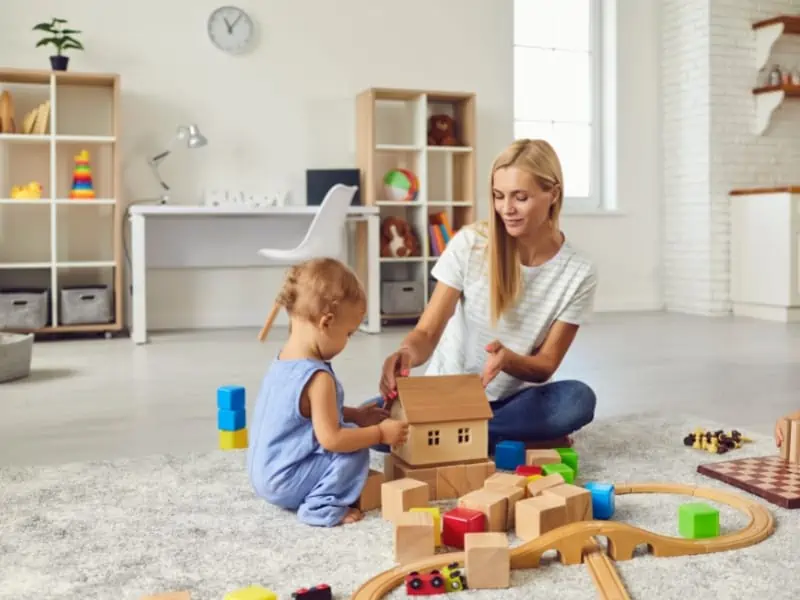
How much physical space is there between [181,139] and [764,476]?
12.9ft

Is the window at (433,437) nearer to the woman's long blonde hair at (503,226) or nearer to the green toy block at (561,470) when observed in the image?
the green toy block at (561,470)

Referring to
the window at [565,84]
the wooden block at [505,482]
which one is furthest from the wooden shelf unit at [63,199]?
the wooden block at [505,482]

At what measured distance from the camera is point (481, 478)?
1756 mm

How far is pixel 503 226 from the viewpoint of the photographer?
201cm

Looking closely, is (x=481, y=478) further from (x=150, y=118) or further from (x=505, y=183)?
(x=150, y=118)

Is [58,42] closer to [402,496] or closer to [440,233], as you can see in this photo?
[440,233]

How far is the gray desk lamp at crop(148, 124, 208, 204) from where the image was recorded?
491cm

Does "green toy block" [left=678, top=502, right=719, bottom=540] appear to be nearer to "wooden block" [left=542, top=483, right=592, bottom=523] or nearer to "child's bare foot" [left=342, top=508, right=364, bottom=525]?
"wooden block" [left=542, top=483, right=592, bottom=523]

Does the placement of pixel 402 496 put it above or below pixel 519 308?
below

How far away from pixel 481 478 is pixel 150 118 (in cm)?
396

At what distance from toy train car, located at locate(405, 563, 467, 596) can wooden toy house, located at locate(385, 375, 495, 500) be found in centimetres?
44

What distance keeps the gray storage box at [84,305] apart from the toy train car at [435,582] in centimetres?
379

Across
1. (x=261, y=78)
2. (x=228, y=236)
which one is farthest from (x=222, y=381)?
(x=261, y=78)

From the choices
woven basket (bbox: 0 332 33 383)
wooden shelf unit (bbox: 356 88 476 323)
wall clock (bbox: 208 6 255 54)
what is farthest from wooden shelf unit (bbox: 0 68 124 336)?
wooden shelf unit (bbox: 356 88 476 323)
